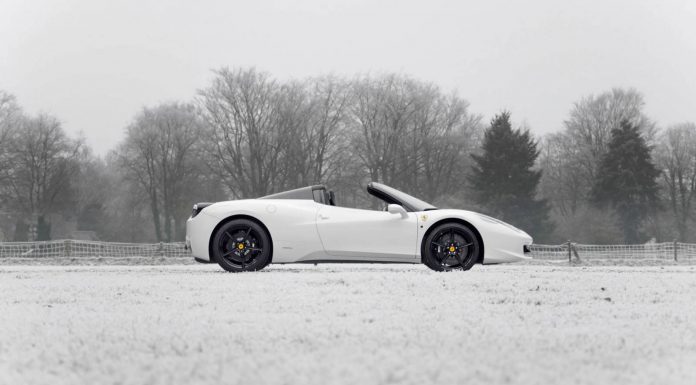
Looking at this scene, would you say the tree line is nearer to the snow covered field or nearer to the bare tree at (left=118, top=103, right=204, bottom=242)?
the bare tree at (left=118, top=103, right=204, bottom=242)

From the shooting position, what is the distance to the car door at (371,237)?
9.91 m

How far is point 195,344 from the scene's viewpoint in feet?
13.0

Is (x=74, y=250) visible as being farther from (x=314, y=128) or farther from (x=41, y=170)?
(x=314, y=128)

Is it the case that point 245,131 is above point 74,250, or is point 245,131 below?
above

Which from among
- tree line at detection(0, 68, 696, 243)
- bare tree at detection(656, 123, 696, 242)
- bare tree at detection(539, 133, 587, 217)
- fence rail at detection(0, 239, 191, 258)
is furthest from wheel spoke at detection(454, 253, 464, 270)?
bare tree at detection(656, 123, 696, 242)

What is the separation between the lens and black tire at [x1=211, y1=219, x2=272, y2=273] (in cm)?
994

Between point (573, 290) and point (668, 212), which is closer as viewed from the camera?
point (573, 290)

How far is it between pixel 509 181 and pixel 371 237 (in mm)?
45760

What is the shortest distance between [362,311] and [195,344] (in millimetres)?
1746

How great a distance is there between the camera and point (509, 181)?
179ft

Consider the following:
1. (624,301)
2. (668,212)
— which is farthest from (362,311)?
(668,212)

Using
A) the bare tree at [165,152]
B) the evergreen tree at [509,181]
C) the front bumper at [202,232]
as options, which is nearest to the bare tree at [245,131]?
the bare tree at [165,152]

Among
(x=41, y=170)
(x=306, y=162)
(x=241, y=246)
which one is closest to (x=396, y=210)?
(x=241, y=246)

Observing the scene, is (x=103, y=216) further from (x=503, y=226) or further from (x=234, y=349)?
(x=234, y=349)
